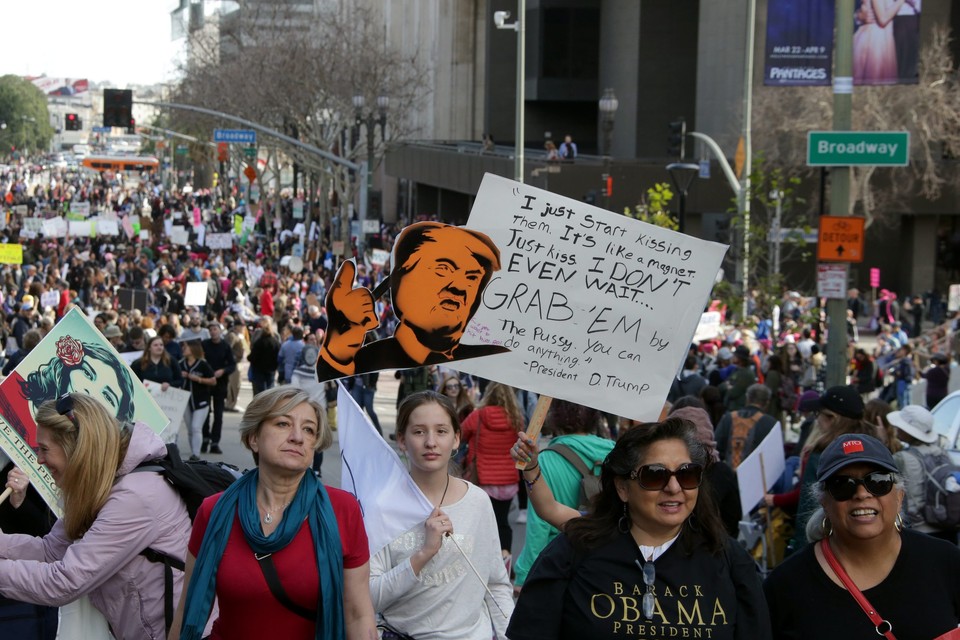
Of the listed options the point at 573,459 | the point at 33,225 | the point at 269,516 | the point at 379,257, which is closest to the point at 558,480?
the point at 573,459

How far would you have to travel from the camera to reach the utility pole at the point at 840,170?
42.5ft

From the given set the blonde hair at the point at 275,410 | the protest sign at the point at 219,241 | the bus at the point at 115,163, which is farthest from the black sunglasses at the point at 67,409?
the bus at the point at 115,163

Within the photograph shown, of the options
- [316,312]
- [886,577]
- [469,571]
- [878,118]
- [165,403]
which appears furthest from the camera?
[878,118]

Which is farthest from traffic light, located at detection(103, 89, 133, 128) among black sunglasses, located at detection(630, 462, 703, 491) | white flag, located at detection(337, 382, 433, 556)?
black sunglasses, located at detection(630, 462, 703, 491)

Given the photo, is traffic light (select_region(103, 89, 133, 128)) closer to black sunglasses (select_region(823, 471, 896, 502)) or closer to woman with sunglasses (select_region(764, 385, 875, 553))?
woman with sunglasses (select_region(764, 385, 875, 553))

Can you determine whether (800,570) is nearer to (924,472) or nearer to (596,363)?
(596,363)

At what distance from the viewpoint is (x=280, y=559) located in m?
3.73

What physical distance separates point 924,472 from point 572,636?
Result: 13.8 ft

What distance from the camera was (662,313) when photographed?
5.01 metres

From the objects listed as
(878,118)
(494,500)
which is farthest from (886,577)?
(878,118)

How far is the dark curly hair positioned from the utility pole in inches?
383

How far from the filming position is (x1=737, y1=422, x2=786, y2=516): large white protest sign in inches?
317

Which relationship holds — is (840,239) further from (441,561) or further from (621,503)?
(621,503)

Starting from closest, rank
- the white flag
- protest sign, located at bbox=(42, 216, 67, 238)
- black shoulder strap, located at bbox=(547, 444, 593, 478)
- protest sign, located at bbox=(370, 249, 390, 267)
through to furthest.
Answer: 1. the white flag
2. black shoulder strap, located at bbox=(547, 444, 593, 478)
3. protest sign, located at bbox=(370, 249, 390, 267)
4. protest sign, located at bbox=(42, 216, 67, 238)
